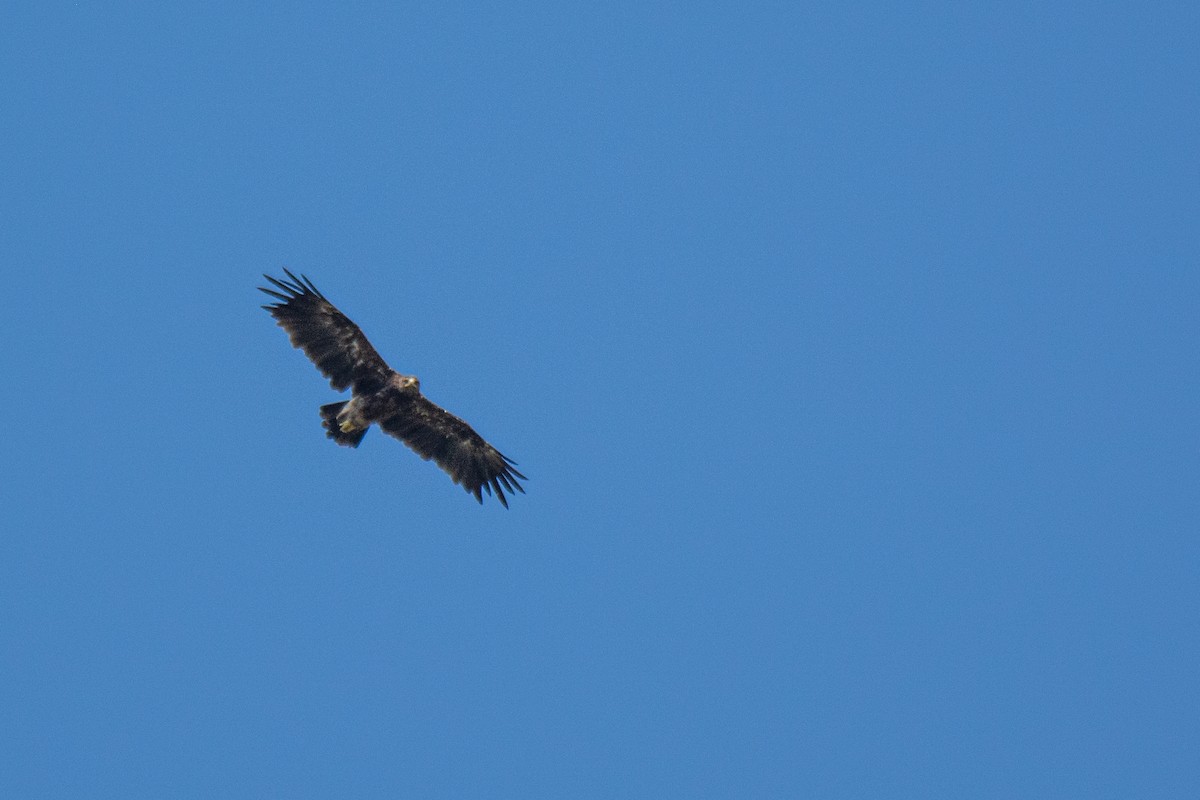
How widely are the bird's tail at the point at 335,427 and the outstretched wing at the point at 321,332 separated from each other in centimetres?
42

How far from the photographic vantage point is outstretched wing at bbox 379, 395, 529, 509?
2623 cm

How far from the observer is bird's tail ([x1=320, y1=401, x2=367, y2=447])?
83.7 ft

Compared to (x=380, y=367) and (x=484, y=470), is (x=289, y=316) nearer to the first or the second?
(x=380, y=367)

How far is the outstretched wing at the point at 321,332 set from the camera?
993 inches

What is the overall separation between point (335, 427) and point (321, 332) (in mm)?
1640

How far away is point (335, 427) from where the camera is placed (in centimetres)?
2556

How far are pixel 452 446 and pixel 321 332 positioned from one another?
3.25 metres

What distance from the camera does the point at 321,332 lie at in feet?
83.0

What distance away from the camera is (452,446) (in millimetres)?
26875

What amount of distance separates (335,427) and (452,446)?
2309 millimetres

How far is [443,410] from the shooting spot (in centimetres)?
2617

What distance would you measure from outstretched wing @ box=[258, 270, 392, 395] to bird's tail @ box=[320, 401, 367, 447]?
42 centimetres

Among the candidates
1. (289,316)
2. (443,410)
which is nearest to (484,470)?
(443,410)

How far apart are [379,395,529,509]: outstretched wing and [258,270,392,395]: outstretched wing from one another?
1213 millimetres
